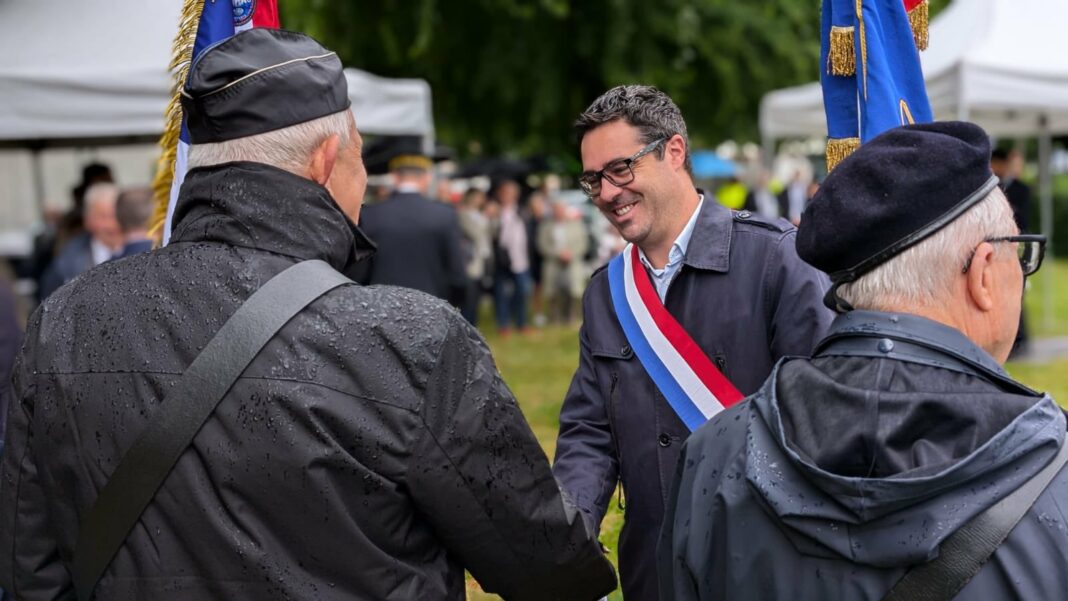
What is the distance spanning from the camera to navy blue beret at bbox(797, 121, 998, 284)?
1660 millimetres

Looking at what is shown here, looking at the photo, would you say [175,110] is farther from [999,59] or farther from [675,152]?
[999,59]

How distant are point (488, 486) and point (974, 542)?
73 cm

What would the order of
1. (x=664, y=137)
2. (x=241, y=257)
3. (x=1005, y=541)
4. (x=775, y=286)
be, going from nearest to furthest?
(x=1005, y=541)
(x=241, y=257)
(x=775, y=286)
(x=664, y=137)

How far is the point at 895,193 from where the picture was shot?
5.45ft

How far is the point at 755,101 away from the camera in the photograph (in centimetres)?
1561

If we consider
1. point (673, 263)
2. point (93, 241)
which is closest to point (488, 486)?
point (673, 263)

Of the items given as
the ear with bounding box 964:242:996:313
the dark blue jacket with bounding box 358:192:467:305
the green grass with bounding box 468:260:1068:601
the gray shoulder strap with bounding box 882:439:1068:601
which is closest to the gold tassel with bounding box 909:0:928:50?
the ear with bounding box 964:242:996:313

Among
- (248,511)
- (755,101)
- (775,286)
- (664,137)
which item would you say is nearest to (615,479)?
(775,286)

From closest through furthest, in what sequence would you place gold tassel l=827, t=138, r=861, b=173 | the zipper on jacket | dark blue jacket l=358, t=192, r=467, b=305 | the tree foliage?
1. the zipper on jacket
2. gold tassel l=827, t=138, r=861, b=173
3. dark blue jacket l=358, t=192, r=467, b=305
4. the tree foliage

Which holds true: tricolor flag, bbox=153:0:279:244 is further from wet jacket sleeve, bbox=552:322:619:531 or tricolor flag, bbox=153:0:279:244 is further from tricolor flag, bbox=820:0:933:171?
tricolor flag, bbox=820:0:933:171

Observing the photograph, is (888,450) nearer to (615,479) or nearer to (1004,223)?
(1004,223)

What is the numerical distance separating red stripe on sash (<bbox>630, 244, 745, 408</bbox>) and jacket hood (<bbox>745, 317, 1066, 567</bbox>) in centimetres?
118

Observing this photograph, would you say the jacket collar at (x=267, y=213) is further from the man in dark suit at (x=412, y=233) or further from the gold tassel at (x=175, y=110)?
the man in dark suit at (x=412, y=233)

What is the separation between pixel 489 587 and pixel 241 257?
2.28 ft
